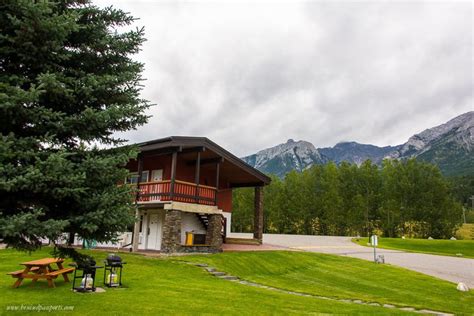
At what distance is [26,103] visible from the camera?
18.3 ft

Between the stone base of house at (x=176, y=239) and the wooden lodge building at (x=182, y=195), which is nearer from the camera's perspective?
the stone base of house at (x=176, y=239)

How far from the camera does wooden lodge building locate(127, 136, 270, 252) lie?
15.8 metres

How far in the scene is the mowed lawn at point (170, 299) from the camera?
24.0ft

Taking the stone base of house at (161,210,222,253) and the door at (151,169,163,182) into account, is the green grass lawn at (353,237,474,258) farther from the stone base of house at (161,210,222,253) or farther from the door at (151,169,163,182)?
the door at (151,169,163,182)

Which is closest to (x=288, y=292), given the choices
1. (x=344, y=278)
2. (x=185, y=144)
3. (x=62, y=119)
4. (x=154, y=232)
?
(x=344, y=278)

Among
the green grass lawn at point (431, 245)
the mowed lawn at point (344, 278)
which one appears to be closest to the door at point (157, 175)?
the mowed lawn at point (344, 278)

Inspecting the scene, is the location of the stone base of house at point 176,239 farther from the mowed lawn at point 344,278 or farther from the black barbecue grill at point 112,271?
the black barbecue grill at point 112,271

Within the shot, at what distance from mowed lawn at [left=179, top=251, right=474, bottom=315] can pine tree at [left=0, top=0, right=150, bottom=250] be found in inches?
297

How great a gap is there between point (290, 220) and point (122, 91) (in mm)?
45237

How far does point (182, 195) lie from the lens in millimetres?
16234

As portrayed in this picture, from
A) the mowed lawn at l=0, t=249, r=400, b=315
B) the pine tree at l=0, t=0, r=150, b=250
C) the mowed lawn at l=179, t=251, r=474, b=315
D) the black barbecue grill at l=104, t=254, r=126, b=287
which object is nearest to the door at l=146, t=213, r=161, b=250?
the mowed lawn at l=179, t=251, r=474, b=315

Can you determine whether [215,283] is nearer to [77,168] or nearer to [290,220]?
[77,168]

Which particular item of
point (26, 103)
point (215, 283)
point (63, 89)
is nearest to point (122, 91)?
point (63, 89)

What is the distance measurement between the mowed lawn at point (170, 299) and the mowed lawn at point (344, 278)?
2.01 metres
